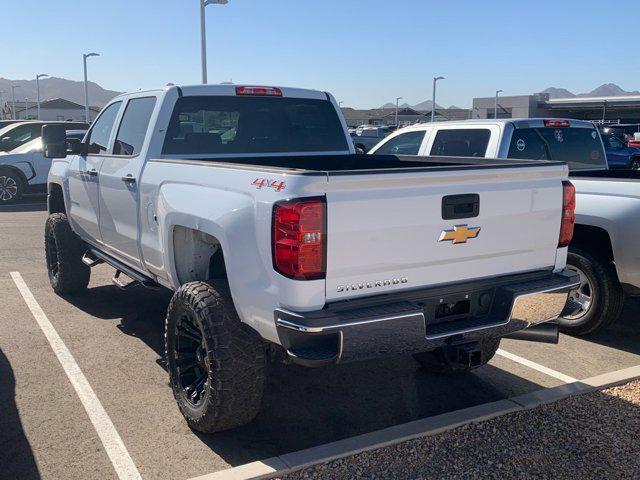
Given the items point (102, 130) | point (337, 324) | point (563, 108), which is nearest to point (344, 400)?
point (337, 324)

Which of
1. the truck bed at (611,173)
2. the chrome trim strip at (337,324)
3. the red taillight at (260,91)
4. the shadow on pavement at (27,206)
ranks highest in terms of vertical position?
the red taillight at (260,91)

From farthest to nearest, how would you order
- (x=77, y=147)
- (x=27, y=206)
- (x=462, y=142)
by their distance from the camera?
(x=27, y=206), (x=462, y=142), (x=77, y=147)

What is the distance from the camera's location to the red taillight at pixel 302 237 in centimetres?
310

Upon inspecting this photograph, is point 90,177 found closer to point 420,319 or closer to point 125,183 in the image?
point 125,183

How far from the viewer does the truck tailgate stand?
319 centimetres

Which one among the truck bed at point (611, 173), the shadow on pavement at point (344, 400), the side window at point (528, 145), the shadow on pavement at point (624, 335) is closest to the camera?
the shadow on pavement at point (344, 400)

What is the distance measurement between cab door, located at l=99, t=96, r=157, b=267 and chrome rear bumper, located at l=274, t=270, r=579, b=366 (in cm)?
212

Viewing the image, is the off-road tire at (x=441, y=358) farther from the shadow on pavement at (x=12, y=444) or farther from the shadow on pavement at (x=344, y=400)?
the shadow on pavement at (x=12, y=444)

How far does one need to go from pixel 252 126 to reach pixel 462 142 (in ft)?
9.29

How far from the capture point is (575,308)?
164 inches

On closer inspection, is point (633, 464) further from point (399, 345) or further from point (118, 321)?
point (118, 321)

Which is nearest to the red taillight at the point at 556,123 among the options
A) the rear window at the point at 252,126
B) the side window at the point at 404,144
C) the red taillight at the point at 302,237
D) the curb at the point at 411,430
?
the side window at the point at 404,144

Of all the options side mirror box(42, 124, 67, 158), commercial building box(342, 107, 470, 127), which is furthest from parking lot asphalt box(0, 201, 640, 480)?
commercial building box(342, 107, 470, 127)

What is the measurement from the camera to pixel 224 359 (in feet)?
11.7
